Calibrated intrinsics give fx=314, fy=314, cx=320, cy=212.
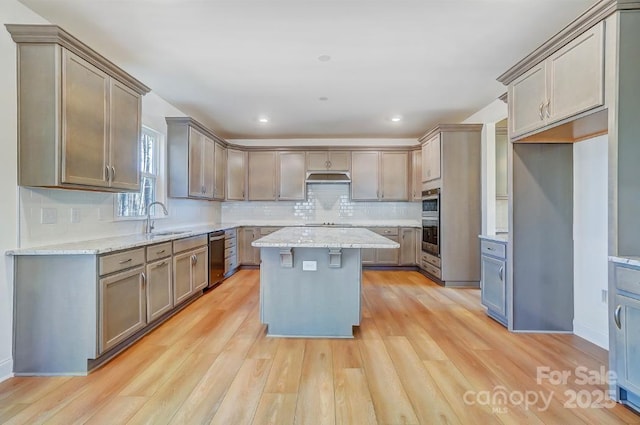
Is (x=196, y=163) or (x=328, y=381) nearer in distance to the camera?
(x=328, y=381)

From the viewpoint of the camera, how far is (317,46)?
280 centimetres

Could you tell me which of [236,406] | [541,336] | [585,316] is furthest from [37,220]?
[585,316]

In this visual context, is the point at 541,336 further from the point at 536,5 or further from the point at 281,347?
the point at 536,5

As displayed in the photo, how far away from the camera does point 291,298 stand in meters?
2.81

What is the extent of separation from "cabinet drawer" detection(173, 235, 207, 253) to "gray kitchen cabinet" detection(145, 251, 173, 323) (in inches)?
7.1

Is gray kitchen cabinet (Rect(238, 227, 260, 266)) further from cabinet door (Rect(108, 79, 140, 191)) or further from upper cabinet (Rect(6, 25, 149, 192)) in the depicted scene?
upper cabinet (Rect(6, 25, 149, 192))

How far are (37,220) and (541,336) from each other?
4222 millimetres

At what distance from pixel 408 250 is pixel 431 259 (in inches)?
28.1

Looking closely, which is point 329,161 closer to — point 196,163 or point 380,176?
point 380,176

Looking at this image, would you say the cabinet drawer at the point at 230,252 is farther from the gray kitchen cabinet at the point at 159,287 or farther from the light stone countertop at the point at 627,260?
the light stone countertop at the point at 627,260

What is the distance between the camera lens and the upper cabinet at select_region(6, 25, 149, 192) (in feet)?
7.03

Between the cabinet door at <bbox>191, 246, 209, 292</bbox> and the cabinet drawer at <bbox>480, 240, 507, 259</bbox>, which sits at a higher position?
the cabinet drawer at <bbox>480, 240, 507, 259</bbox>

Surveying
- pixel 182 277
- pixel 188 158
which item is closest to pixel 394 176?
pixel 188 158

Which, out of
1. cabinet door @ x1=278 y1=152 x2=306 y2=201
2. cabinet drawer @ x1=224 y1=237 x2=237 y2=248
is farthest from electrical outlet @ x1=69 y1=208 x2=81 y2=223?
cabinet door @ x1=278 y1=152 x2=306 y2=201
